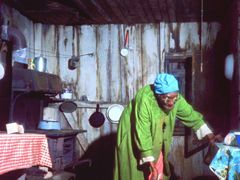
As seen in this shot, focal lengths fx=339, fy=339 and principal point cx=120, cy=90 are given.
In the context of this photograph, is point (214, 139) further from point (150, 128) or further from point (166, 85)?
point (166, 85)

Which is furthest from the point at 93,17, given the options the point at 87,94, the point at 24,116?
the point at 24,116

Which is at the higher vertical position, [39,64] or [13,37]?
[13,37]

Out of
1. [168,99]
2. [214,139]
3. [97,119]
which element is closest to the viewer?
[168,99]

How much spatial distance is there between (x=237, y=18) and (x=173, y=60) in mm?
2316

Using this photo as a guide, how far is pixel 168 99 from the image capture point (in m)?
3.89

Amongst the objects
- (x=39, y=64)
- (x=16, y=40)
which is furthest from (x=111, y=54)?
(x=16, y=40)

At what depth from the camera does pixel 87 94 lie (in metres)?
7.33

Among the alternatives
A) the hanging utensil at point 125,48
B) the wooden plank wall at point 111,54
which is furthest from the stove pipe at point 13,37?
the hanging utensil at point 125,48

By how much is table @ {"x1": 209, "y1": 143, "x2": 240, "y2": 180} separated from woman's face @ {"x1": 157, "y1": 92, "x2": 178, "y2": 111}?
2.72ft

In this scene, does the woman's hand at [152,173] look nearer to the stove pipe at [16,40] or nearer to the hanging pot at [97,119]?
the stove pipe at [16,40]

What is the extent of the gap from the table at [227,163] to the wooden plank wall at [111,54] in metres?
3.60

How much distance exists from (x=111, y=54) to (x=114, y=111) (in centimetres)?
122

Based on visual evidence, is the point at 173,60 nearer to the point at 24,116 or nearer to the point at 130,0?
the point at 130,0

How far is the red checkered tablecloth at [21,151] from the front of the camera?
327 centimetres
